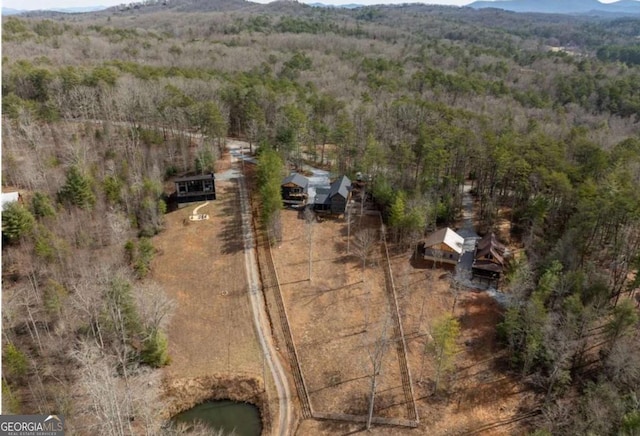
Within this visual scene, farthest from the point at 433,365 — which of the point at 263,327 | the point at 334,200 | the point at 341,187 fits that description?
the point at 341,187

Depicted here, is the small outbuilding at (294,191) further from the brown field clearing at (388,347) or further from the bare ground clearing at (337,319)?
the brown field clearing at (388,347)

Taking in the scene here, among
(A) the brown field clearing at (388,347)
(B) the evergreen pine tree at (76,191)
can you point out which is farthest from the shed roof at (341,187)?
(B) the evergreen pine tree at (76,191)

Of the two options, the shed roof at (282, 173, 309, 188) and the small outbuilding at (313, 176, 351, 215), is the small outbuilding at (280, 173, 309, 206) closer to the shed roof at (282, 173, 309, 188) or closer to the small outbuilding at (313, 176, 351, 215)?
the shed roof at (282, 173, 309, 188)

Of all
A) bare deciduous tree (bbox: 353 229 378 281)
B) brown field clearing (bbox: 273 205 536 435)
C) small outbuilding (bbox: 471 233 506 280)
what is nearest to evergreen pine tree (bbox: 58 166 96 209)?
brown field clearing (bbox: 273 205 536 435)

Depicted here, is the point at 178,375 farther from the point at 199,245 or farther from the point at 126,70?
the point at 126,70

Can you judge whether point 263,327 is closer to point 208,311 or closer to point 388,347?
point 208,311
